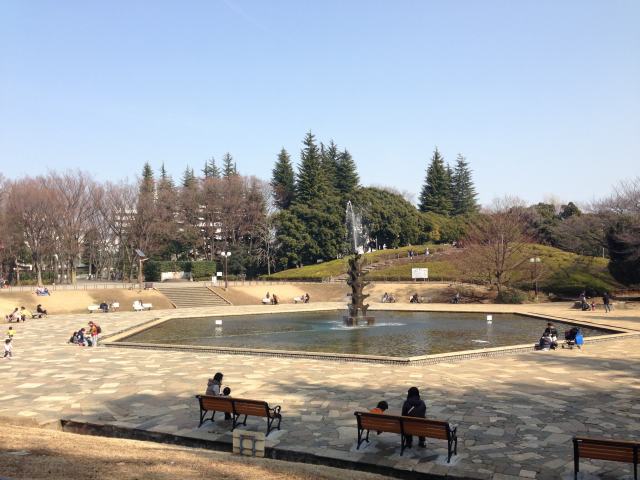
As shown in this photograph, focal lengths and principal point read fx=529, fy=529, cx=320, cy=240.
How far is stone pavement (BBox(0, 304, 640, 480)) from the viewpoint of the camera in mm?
9711

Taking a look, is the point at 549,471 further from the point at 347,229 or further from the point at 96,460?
the point at 347,229

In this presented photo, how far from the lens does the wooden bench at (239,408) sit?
11.0 meters

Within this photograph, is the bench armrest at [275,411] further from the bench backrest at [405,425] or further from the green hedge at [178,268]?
the green hedge at [178,268]

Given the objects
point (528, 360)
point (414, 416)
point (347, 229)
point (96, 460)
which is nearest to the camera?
point (96, 460)

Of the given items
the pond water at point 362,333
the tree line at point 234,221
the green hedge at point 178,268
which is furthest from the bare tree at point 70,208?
the pond water at point 362,333

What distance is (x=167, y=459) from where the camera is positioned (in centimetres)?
862

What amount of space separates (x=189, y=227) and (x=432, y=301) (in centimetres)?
3955

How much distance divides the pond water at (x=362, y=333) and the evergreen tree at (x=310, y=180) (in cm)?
4486

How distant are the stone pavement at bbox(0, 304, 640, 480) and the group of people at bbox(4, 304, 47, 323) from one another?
591 inches

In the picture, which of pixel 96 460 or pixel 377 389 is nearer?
pixel 96 460

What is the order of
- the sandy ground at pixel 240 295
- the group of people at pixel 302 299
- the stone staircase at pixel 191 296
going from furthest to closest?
the group of people at pixel 302 299 < the stone staircase at pixel 191 296 < the sandy ground at pixel 240 295

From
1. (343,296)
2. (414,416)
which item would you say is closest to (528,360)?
(414,416)

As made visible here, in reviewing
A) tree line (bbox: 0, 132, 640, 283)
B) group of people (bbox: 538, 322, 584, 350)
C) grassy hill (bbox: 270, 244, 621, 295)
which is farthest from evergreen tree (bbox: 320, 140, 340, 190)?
group of people (bbox: 538, 322, 584, 350)

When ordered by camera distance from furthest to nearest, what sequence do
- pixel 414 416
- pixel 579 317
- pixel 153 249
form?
pixel 153 249
pixel 579 317
pixel 414 416
